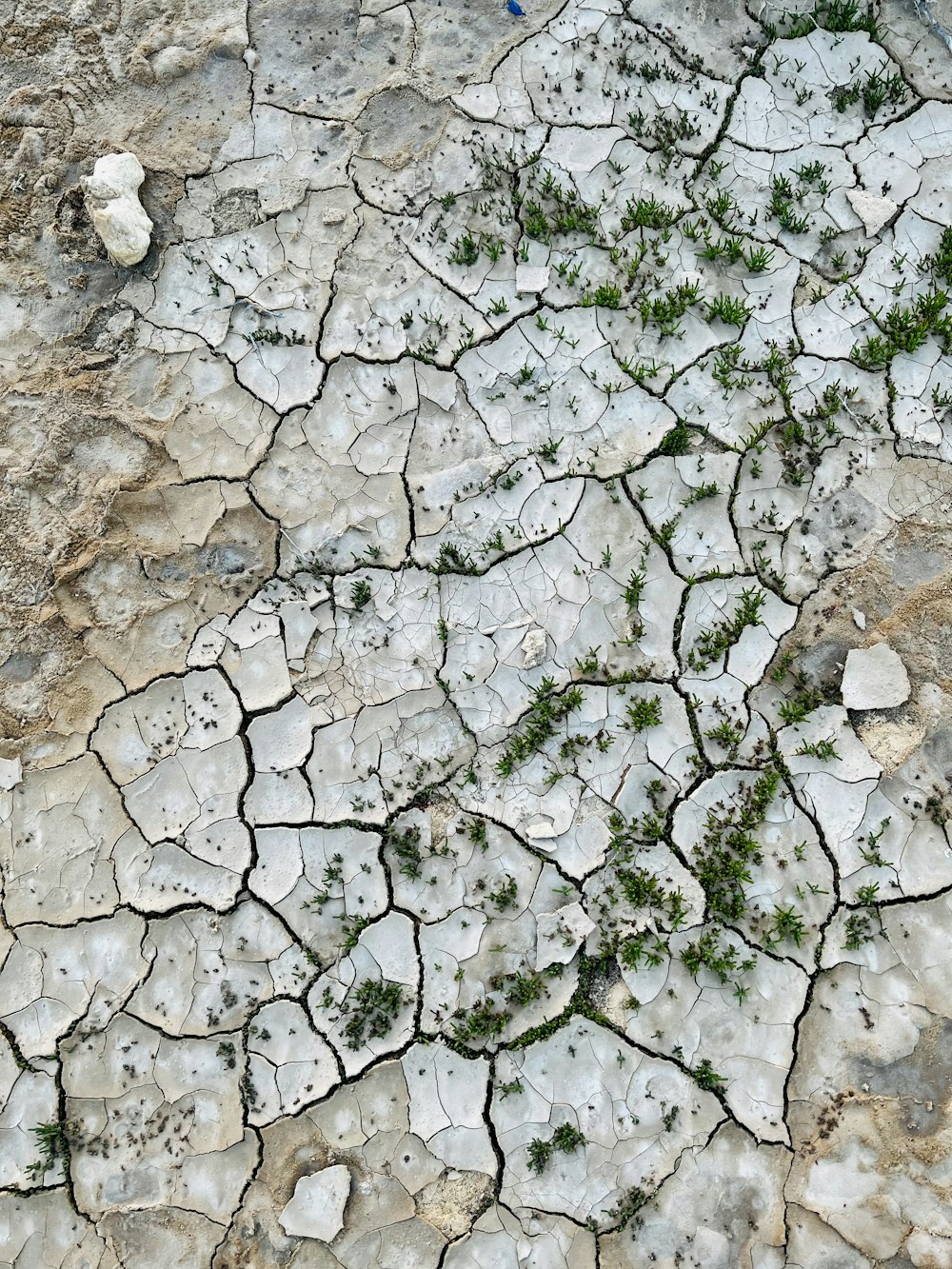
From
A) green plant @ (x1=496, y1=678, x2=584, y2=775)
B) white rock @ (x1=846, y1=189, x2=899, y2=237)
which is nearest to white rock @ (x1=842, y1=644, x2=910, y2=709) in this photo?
green plant @ (x1=496, y1=678, x2=584, y2=775)

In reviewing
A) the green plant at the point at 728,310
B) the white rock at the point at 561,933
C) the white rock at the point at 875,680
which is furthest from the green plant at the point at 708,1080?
the green plant at the point at 728,310

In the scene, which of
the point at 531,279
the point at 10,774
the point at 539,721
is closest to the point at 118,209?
the point at 531,279

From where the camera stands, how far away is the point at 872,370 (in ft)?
11.5

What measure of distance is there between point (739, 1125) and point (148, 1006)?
1.80 metres

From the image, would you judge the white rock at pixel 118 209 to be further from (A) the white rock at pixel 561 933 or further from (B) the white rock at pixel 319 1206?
(B) the white rock at pixel 319 1206

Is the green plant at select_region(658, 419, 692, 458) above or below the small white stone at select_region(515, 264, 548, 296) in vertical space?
below

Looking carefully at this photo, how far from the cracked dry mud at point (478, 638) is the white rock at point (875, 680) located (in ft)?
0.04

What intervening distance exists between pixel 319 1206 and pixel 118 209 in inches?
133

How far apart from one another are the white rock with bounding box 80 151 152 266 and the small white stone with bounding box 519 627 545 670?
202cm

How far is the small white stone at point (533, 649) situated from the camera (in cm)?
328

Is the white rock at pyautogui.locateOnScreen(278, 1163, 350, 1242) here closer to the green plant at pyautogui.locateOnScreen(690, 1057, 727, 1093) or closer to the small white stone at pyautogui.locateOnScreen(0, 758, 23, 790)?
the green plant at pyautogui.locateOnScreen(690, 1057, 727, 1093)

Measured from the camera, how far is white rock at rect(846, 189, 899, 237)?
3.59m

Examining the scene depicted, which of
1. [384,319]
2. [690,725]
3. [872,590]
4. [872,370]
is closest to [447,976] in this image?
[690,725]

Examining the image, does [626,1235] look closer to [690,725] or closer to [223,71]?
[690,725]
